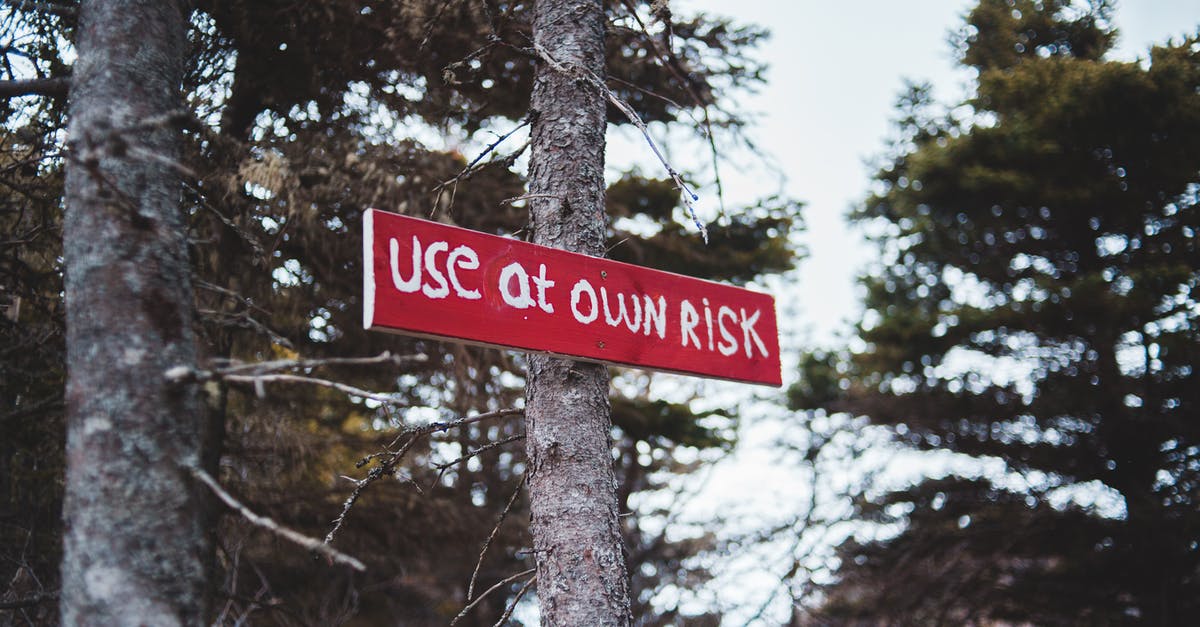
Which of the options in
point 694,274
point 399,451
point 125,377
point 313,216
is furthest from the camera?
point 694,274

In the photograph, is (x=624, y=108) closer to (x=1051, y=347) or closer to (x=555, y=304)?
(x=555, y=304)

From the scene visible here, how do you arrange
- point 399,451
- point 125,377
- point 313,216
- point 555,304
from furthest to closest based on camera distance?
point 313,216
point 399,451
point 555,304
point 125,377

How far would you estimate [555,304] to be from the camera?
2762 mm

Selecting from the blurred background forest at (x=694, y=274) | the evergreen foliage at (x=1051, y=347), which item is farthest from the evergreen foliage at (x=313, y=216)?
the evergreen foliage at (x=1051, y=347)

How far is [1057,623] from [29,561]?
9.74m

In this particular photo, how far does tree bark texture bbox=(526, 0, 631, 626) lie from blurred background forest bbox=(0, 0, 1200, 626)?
0.27 meters

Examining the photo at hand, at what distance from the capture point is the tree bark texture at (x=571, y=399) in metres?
2.72

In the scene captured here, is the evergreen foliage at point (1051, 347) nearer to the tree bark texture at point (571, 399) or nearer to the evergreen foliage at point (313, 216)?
the evergreen foliage at point (313, 216)

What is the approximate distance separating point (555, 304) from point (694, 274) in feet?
18.3

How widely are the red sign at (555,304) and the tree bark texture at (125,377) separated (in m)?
0.51

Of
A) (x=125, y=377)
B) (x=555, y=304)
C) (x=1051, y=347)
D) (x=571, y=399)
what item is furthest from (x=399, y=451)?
(x=1051, y=347)

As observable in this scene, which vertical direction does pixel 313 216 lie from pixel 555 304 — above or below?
above

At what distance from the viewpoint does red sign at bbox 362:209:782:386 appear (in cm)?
239

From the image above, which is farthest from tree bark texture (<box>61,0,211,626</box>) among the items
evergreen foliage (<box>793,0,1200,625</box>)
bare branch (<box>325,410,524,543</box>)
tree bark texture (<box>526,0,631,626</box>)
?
evergreen foliage (<box>793,0,1200,625</box>)
